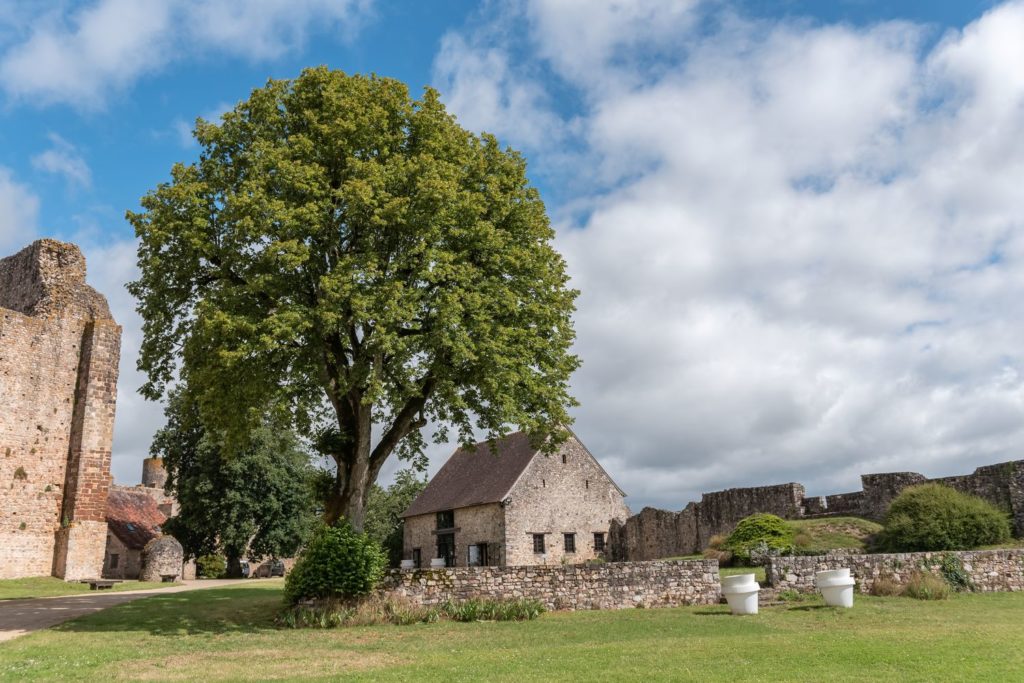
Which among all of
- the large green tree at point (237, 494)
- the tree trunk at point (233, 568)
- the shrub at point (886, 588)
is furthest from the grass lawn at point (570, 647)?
the tree trunk at point (233, 568)

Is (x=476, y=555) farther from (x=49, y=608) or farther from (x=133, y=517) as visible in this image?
(x=133, y=517)

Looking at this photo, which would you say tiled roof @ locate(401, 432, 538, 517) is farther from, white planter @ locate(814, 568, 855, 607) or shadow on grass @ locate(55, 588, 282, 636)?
white planter @ locate(814, 568, 855, 607)

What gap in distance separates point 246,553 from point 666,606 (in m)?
28.0

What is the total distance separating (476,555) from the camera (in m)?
39.8

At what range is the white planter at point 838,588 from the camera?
18234 millimetres

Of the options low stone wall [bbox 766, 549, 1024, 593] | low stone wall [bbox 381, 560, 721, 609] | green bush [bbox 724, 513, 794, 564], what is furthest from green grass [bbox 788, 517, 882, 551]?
low stone wall [bbox 381, 560, 721, 609]

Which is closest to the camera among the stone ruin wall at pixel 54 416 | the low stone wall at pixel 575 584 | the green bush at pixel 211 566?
the low stone wall at pixel 575 584

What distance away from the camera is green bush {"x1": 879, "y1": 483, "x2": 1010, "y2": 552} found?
87.2ft

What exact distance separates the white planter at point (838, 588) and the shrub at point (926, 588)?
345 cm

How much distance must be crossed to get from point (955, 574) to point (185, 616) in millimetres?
21127

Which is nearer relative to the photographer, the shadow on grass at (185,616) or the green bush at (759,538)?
the shadow on grass at (185,616)

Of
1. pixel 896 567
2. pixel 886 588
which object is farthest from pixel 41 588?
pixel 896 567

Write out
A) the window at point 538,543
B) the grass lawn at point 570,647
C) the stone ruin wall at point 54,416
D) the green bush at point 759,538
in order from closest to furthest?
the grass lawn at point 570,647 < the green bush at point 759,538 < the stone ruin wall at point 54,416 < the window at point 538,543

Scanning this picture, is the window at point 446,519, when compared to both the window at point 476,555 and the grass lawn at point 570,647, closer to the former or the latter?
the window at point 476,555
